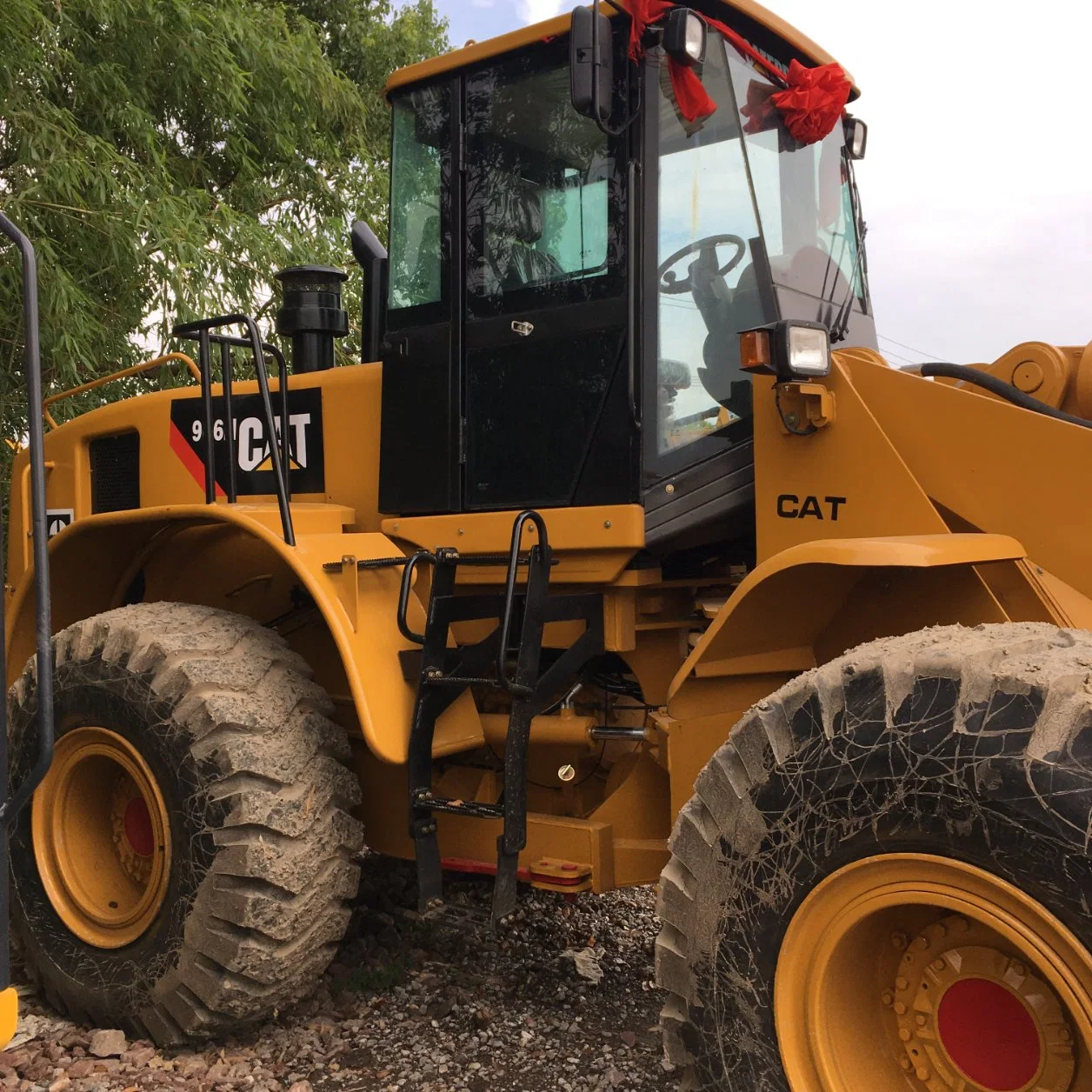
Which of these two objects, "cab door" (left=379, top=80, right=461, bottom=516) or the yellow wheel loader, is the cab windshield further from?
"cab door" (left=379, top=80, right=461, bottom=516)

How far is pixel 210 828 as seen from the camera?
338 cm

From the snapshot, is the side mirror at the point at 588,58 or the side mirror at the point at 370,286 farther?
the side mirror at the point at 370,286

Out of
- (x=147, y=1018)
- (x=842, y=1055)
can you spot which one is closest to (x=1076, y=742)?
(x=842, y=1055)

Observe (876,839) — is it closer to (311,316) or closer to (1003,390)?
(1003,390)

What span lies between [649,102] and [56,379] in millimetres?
6051

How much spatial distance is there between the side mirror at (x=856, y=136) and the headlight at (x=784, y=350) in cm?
148

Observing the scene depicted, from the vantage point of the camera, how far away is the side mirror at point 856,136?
421 cm

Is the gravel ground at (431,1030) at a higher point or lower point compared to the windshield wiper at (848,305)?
lower

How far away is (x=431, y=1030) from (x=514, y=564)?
1.50 m

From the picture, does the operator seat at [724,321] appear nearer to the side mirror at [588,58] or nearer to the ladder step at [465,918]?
the side mirror at [588,58]

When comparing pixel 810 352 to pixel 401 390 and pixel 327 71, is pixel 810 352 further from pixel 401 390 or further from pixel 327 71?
pixel 327 71

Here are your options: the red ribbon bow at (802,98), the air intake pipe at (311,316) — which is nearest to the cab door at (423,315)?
the red ribbon bow at (802,98)

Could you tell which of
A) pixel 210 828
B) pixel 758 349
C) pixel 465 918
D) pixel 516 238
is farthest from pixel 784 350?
pixel 465 918

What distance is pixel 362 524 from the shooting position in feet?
13.5
